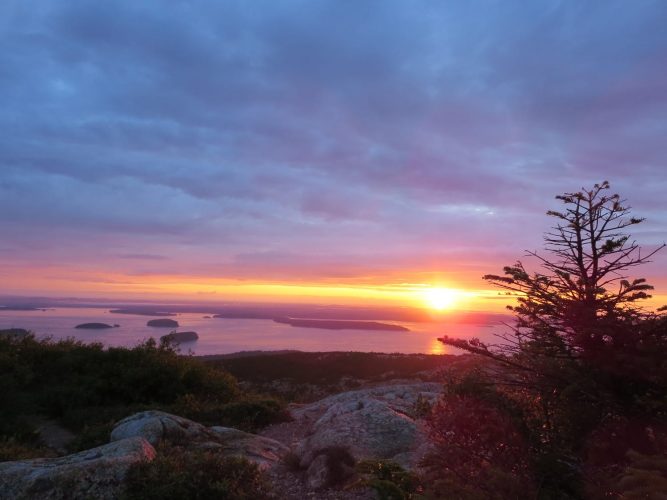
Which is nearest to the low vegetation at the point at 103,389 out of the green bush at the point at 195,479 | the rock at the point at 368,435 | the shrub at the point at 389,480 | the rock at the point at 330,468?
the rock at the point at 368,435

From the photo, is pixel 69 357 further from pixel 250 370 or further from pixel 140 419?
pixel 250 370

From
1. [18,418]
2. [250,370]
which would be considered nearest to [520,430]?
[18,418]

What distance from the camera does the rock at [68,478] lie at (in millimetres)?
5309

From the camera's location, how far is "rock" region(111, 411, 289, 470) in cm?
788

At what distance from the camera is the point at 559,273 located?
4.67 meters

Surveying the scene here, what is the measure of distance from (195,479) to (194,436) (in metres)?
2.69

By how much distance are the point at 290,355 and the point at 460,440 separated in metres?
21.9

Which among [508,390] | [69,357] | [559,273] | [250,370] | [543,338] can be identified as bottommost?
[250,370]

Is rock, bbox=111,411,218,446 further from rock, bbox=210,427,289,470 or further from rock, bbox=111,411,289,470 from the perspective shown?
rock, bbox=210,427,289,470

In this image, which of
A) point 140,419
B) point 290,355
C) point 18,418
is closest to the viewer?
point 140,419

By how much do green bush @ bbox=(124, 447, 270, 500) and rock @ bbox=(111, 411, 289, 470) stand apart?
1381 millimetres

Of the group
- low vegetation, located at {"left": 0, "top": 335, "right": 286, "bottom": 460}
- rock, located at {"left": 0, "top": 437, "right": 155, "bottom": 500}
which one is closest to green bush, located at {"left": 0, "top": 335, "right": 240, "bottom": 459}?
low vegetation, located at {"left": 0, "top": 335, "right": 286, "bottom": 460}

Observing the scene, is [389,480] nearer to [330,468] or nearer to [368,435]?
[330,468]

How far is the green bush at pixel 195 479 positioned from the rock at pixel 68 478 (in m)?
0.16
